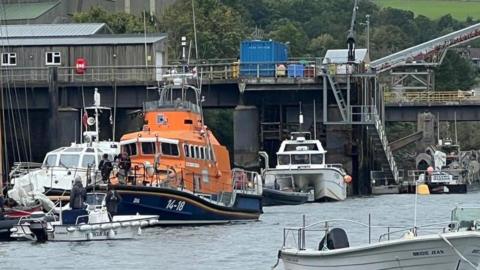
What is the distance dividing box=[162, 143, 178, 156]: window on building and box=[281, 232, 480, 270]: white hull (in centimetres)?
2322

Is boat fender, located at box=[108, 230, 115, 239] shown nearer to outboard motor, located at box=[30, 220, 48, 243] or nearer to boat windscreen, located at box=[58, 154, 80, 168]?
outboard motor, located at box=[30, 220, 48, 243]

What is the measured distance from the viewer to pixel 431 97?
4486 inches

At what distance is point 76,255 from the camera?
1849 inches

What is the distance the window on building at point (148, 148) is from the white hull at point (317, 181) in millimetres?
25159

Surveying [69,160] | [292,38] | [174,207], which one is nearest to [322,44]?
[292,38]

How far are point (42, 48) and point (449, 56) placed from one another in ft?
219

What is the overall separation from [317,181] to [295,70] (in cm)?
980

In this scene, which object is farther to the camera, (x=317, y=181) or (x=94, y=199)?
(x=317, y=181)

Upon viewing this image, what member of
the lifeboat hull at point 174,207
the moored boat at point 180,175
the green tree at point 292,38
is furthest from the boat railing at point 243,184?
the green tree at point 292,38

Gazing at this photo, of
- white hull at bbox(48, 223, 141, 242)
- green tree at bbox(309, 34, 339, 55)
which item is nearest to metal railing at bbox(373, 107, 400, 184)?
white hull at bbox(48, 223, 141, 242)

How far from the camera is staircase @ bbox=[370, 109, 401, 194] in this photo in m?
97.4

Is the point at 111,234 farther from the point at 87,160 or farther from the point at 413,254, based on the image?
the point at 413,254

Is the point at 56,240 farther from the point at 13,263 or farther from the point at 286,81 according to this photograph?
the point at 286,81

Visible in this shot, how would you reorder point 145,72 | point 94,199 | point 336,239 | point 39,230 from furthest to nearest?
point 145,72 < point 94,199 < point 39,230 < point 336,239
